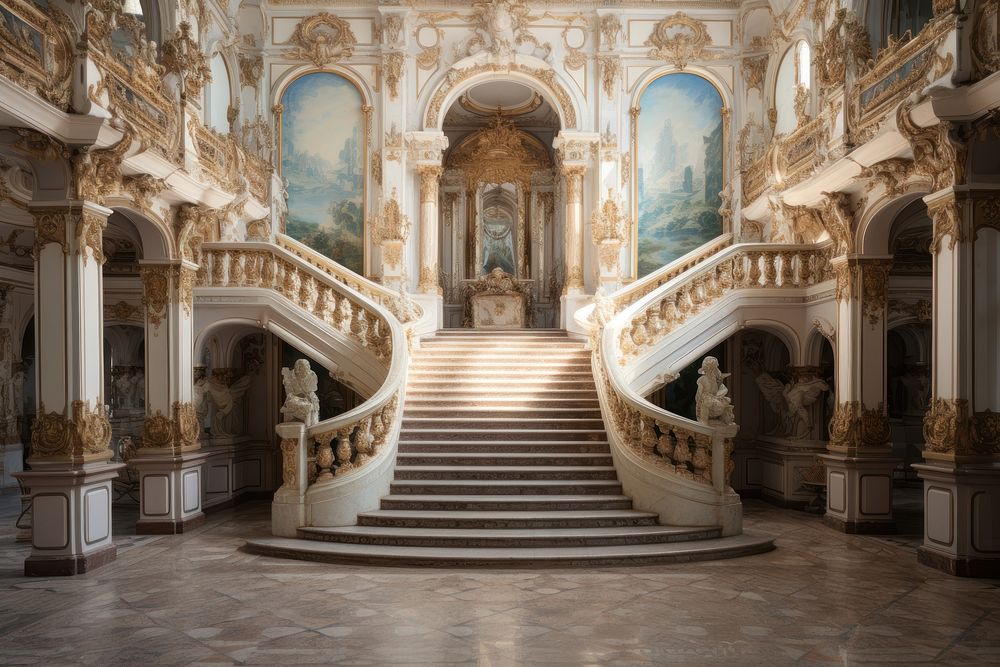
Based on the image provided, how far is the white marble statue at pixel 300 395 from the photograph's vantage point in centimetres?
996

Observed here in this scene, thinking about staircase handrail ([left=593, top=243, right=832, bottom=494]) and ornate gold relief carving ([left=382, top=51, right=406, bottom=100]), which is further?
ornate gold relief carving ([left=382, top=51, right=406, bottom=100])

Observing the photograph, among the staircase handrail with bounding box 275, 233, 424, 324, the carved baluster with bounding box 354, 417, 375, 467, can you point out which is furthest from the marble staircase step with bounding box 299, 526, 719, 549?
the staircase handrail with bounding box 275, 233, 424, 324

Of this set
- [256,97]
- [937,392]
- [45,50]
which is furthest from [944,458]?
[256,97]

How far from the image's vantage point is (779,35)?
16.7m

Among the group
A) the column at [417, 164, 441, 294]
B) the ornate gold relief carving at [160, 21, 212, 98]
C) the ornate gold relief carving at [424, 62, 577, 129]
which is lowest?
the column at [417, 164, 441, 294]

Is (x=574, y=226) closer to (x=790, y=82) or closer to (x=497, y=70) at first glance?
(x=497, y=70)

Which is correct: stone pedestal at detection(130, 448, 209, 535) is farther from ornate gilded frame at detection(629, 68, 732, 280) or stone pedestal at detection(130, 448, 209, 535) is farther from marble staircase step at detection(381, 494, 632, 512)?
ornate gilded frame at detection(629, 68, 732, 280)

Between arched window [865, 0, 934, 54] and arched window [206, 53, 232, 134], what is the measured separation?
440 inches

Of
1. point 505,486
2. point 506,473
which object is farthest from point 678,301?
point 505,486

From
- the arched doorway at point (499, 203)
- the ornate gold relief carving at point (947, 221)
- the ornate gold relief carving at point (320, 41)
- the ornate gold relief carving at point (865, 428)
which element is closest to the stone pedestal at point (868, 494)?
the ornate gold relief carving at point (865, 428)

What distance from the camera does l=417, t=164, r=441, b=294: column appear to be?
17797 mm

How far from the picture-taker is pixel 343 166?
18.0m

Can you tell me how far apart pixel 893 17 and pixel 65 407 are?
1210cm

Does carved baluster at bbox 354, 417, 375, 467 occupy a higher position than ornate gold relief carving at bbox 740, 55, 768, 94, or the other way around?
ornate gold relief carving at bbox 740, 55, 768, 94
